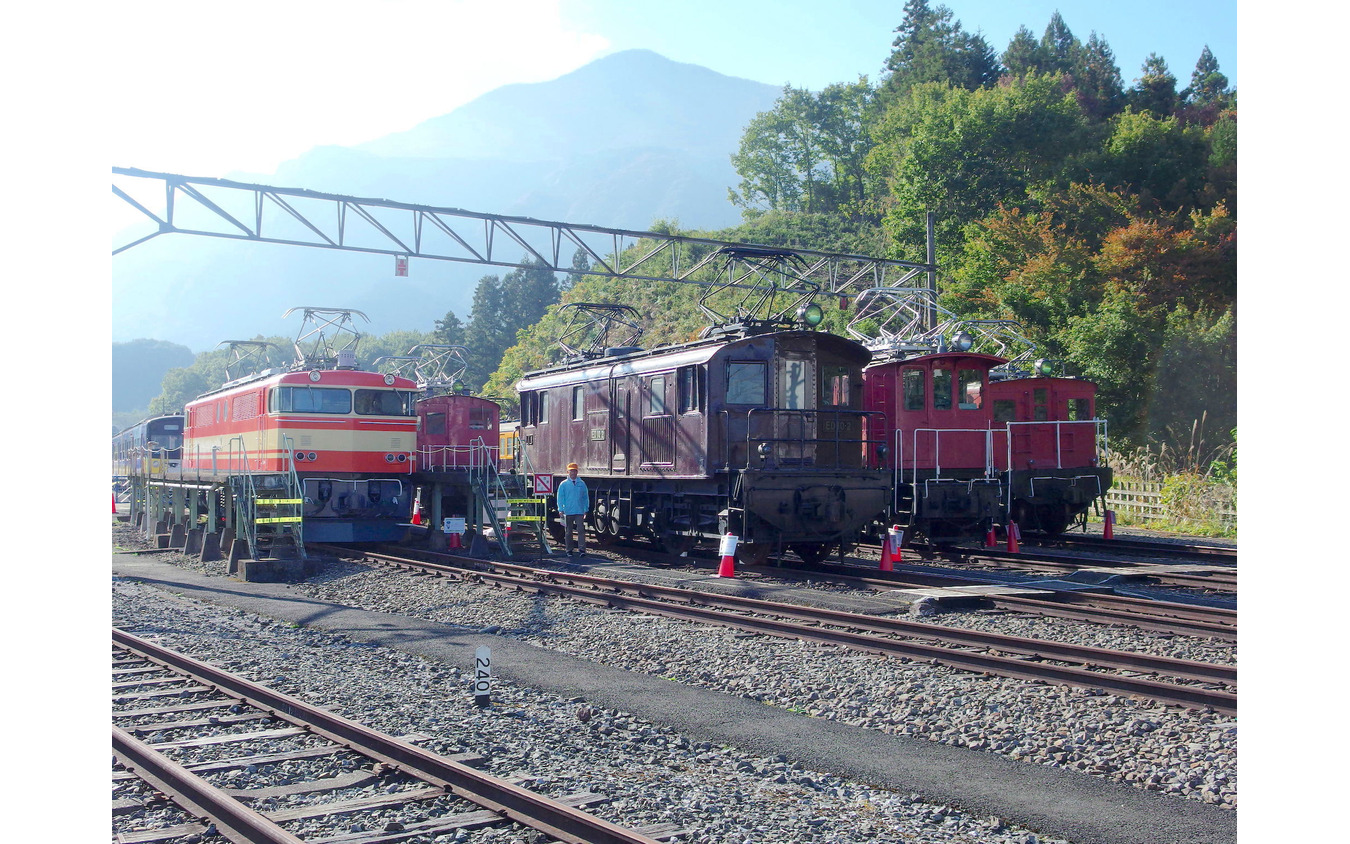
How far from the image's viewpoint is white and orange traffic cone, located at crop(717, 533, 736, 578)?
46.5ft

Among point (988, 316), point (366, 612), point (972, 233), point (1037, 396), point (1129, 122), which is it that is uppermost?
point (1129, 122)

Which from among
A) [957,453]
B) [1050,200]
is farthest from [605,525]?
[1050,200]

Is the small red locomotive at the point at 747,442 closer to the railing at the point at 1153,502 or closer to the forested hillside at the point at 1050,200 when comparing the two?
the forested hillside at the point at 1050,200

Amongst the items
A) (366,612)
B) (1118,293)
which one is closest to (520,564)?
(366,612)

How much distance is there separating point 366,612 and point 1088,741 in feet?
28.8

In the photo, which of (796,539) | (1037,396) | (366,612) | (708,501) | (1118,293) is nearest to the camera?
(366,612)

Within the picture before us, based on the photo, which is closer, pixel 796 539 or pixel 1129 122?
pixel 796 539

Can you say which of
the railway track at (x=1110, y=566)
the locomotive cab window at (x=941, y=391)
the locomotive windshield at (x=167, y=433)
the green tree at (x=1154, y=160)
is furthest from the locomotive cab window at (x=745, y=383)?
the locomotive windshield at (x=167, y=433)

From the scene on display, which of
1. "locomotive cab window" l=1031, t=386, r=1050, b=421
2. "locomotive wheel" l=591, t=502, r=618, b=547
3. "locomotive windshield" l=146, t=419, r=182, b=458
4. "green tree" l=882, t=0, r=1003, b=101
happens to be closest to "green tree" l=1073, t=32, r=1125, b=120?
"green tree" l=882, t=0, r=1003, b=101

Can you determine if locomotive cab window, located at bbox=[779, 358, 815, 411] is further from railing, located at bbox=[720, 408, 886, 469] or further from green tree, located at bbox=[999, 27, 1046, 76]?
green tree, located at bbox=[999, 27, 1046, 76]

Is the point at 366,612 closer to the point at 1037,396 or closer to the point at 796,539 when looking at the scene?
the point at 796,539

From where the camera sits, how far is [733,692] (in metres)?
8.15

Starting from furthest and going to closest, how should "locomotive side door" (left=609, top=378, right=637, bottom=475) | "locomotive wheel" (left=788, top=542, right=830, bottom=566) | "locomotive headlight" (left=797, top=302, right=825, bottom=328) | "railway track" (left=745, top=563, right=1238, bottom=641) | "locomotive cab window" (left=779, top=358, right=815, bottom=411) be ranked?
"locomotive side door" (left=609, top=378, right=637, bottom=475), "locomotive headlight" (left=797, top=302, right=825, bottom=328), "locomotive wheel" (left=788, top=542, right=830, bottom=566), "locomotive cab window" (left=779, top=358, right=815, bottom=411), "railway track" (left=745, top=563, right=1238, bottom=641)

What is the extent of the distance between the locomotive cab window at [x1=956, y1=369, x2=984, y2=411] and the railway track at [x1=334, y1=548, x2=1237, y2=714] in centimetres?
818
